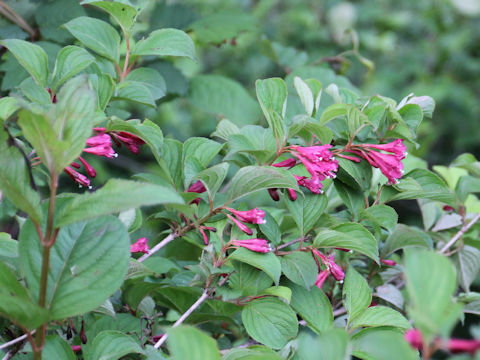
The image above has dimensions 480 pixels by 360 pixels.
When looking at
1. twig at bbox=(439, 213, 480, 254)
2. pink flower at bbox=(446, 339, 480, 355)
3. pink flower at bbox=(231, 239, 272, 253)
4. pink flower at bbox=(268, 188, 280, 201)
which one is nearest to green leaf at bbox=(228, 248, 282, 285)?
pink flower at bbox=(231, 239, 272, 253)

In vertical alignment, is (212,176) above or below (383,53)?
above

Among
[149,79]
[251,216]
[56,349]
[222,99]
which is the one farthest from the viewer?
[222,99]

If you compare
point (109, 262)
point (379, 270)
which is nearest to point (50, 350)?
point (109, 262)

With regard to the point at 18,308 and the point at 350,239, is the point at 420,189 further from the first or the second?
the point at 18,308

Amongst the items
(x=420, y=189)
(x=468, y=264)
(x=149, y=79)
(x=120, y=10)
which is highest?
(x=120, y=10)

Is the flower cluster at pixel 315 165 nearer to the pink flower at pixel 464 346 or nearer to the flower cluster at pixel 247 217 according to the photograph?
the flower cluster at pixel 247 217

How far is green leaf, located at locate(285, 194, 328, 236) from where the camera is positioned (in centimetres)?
81

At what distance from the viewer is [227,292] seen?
73 cm

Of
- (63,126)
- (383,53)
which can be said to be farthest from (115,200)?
(383,53)

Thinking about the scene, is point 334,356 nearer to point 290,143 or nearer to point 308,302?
point 308,302

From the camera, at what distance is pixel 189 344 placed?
0.45 meters

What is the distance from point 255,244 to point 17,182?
0.33m

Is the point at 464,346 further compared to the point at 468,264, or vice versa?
the point at 468,264

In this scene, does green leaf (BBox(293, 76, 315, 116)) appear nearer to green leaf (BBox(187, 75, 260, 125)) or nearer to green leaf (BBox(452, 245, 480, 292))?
green leaf (BBox(452, 245, 480, 292))
